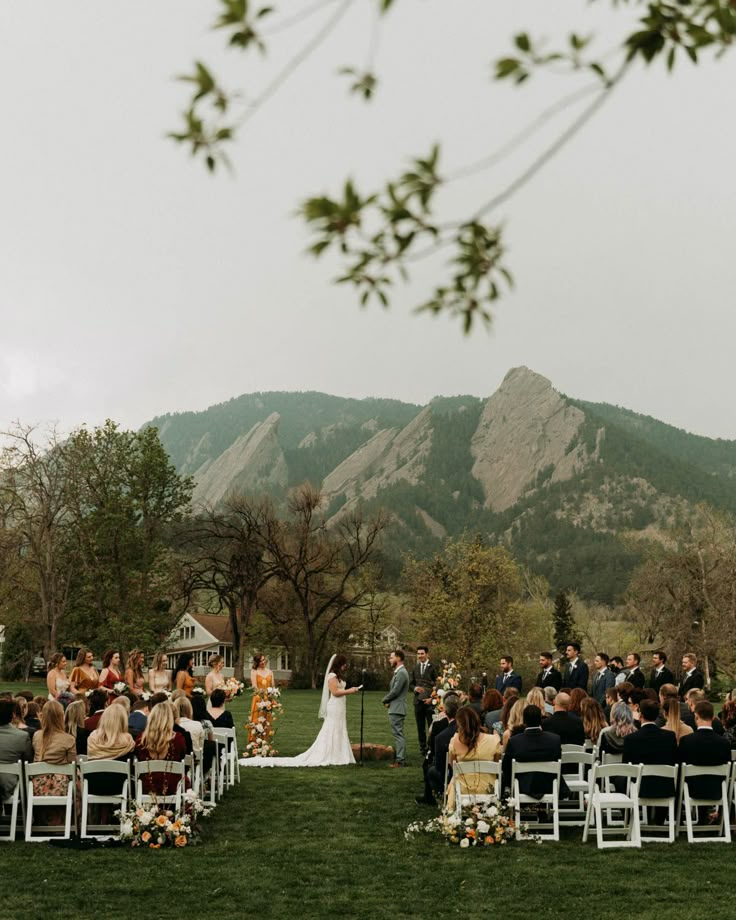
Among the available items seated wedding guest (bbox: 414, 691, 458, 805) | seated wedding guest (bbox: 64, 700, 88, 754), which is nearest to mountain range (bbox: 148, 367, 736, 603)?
seated wedding guest (bbox: 414, 691, 458, 805)

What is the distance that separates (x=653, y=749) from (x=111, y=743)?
507cm

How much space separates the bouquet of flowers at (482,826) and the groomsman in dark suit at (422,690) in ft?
17.2

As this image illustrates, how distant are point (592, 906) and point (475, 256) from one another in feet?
20.4

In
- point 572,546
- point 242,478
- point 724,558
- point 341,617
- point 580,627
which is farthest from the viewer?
point 242,478

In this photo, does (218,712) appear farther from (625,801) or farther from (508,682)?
(625,801)

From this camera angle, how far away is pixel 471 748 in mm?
10258

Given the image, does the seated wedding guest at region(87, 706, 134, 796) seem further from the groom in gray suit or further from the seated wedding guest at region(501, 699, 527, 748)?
the groom in gray suit

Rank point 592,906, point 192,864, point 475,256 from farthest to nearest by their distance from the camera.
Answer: point 192,864 → point 592,906 → point 475,256

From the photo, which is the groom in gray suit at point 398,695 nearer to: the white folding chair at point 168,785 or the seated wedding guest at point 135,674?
the seated wedding guest at point 135,674

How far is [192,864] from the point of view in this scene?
29.7ft

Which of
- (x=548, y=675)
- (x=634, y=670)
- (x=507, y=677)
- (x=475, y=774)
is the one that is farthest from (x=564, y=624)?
(x=475, y=774)

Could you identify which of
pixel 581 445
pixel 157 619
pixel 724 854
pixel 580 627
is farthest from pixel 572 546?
pixel 724 854

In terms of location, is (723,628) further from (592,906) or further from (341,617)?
(592,906)

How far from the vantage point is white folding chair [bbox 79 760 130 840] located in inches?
380
